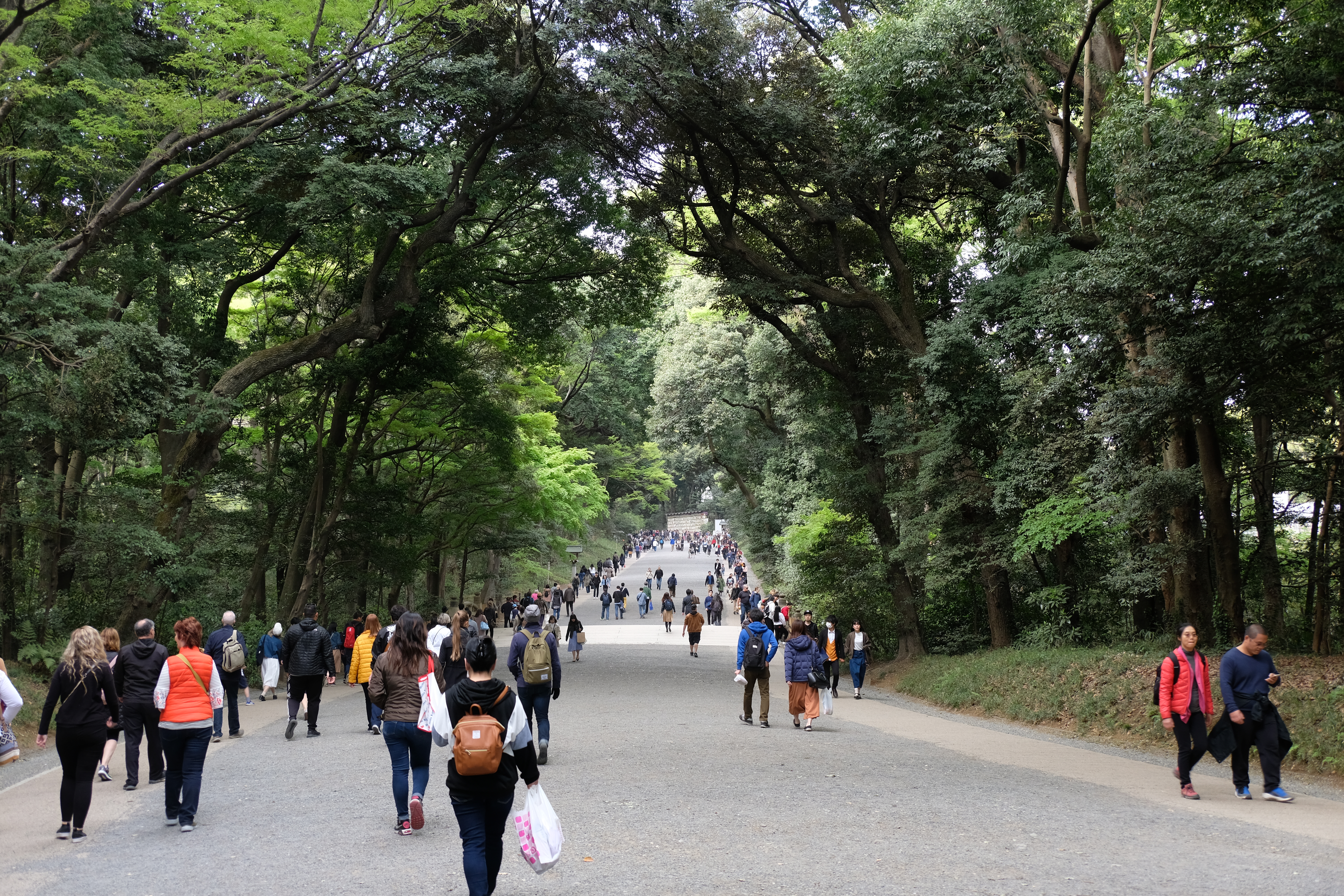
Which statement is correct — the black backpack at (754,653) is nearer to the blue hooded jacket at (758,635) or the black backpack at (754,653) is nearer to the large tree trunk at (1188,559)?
the blue hooded jacket at (758,635)

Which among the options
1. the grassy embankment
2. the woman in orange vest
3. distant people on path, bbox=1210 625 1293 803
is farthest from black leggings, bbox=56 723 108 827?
the grassy embankment

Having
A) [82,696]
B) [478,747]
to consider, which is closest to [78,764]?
[82,696]

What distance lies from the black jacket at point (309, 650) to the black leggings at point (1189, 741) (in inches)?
336

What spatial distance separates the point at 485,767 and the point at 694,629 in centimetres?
2118

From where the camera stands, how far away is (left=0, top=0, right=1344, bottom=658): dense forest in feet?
38.5

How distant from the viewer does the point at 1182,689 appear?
26.8 ft

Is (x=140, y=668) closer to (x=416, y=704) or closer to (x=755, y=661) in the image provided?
(x=416, y=704)

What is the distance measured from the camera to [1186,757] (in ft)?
26.9

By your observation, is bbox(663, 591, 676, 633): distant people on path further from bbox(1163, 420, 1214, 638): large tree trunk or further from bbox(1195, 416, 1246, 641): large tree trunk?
bbox(1195, 416, 1246, 641): large tree trunk

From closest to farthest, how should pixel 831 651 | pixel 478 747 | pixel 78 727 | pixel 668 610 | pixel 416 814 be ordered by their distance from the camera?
pixel 478 747, pixel 78 727, pixel 416 814, pixel 831 651, pixel 668 610

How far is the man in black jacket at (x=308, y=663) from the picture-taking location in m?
10.9

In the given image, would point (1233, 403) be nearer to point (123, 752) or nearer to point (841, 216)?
point (841, 216)

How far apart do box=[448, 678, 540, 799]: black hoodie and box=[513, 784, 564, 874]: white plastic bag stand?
0.38 ft

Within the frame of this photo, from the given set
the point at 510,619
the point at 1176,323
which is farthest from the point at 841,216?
the point at 510,619
